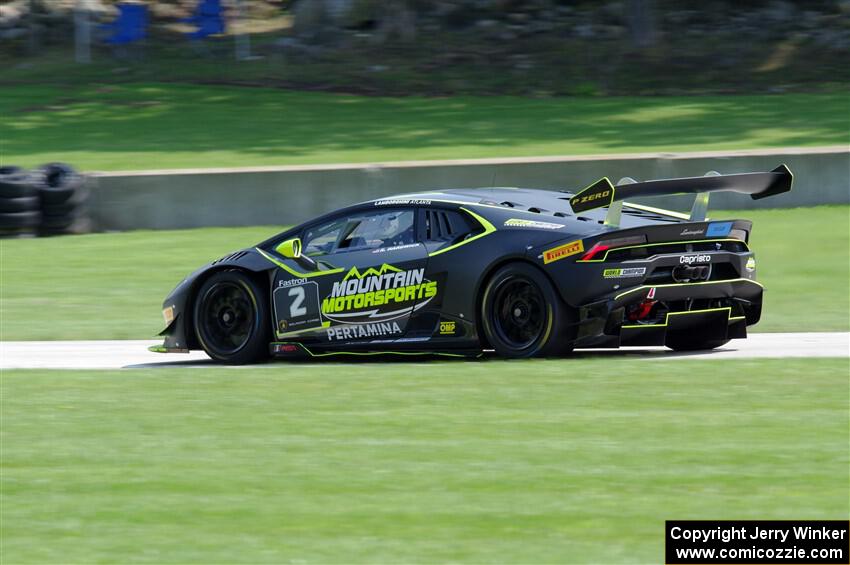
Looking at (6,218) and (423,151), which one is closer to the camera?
(6,218)

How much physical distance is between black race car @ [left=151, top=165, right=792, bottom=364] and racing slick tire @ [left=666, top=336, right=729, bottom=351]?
0.01m

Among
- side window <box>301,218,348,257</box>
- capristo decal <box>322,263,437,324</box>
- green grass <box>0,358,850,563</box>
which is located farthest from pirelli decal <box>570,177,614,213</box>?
side window <box>301,218,348,257</box>

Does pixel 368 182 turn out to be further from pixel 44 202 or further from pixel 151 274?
pixel 44 202

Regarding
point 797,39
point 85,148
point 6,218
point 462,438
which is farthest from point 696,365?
point 797,39

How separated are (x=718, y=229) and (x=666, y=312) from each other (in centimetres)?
72

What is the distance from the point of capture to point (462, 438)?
23.0 ft

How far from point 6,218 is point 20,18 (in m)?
21.4

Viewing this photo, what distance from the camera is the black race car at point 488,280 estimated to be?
926 cm

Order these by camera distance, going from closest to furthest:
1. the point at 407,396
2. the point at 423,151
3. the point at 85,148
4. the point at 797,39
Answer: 1. the point at 407,396
2. the point at 423,151
3. the point at 85,148
4. the point at 797,39

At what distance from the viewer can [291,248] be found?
1056 cm

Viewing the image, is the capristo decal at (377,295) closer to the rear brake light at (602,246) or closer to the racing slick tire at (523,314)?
the racing slick tire at (523,314)

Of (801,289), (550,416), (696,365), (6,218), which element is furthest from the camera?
(6,218)

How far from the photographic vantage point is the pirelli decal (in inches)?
356

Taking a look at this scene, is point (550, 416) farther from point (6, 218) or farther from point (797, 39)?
point (797, 39)
